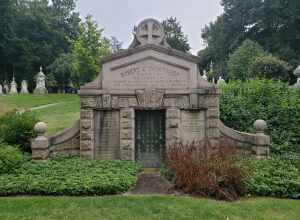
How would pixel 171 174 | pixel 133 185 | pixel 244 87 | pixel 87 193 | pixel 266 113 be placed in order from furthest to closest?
pixel 244 87, pixel 266 113, pixel 171 174, pixel 133 185, pixel 87 193

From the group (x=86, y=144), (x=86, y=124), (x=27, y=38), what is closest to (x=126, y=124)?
(x=86, y=124)

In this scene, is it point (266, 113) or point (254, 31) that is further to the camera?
point (254, 31)

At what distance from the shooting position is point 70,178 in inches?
218

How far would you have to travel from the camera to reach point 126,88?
7414 millimetres

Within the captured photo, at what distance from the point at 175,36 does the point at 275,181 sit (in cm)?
4893

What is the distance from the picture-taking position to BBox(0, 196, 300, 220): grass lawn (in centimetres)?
422

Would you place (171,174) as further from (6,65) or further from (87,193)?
(6,65)

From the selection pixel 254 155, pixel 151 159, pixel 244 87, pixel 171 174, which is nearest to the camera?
pixel 171 174

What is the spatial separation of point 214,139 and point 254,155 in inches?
41.5

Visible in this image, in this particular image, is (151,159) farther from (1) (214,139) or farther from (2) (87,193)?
(2) (87,193)

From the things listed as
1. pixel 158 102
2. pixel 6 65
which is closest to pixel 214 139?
pixel 158 102

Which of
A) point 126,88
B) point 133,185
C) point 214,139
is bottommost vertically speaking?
point 133,185

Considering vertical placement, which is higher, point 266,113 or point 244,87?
point 244,87

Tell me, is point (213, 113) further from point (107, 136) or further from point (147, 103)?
point (107, 136)
